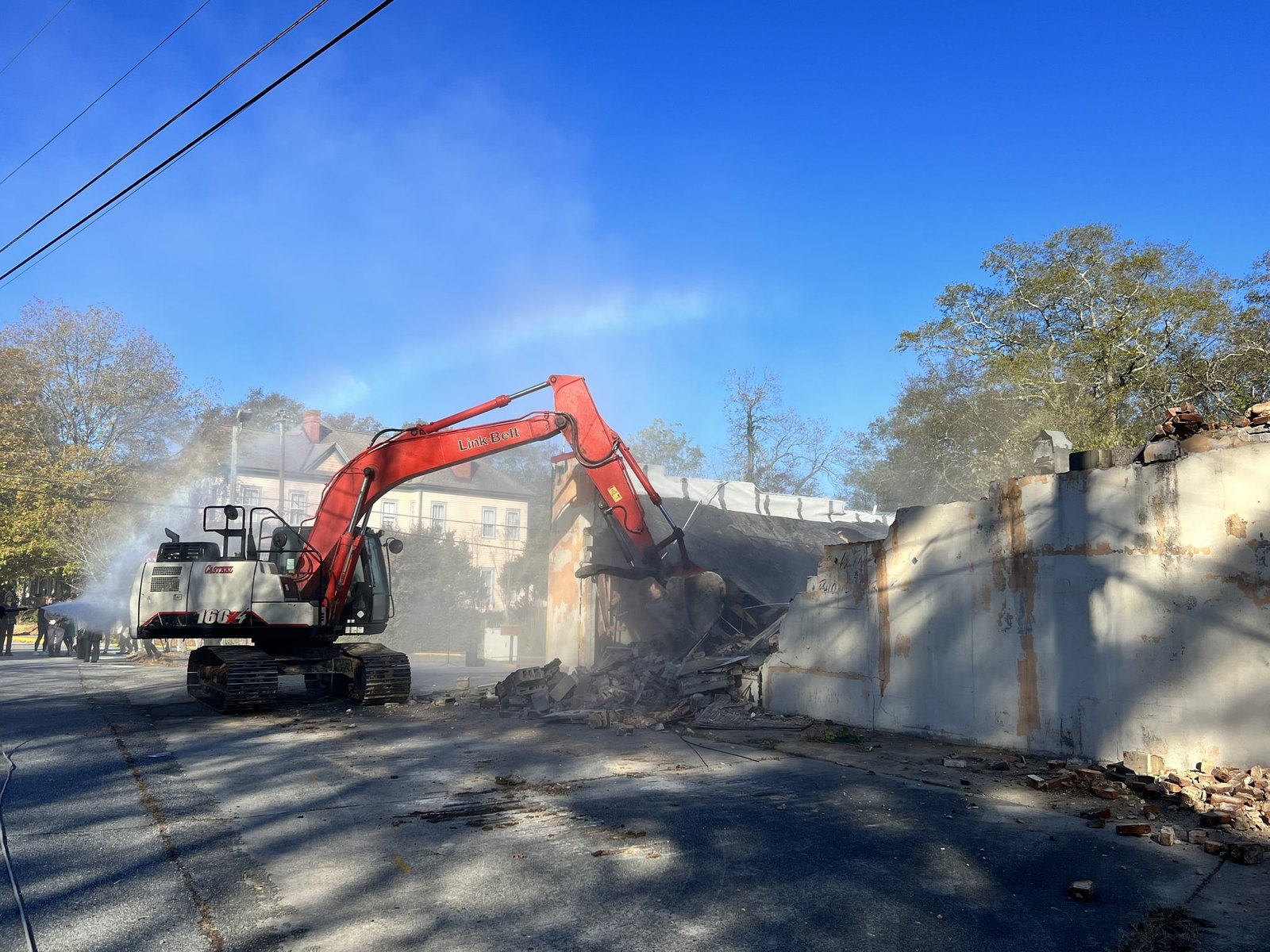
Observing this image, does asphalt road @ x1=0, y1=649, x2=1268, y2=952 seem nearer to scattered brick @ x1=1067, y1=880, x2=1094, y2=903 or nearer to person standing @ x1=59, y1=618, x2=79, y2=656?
scattered brick @ x1=1067, y1=880, x2=1094, y2=903

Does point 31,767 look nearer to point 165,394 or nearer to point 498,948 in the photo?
point 498,948

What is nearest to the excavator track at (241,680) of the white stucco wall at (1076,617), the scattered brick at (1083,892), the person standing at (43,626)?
the white stucco wall at (1076,617)

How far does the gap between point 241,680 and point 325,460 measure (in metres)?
38.7

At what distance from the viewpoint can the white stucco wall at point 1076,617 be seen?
300 inches

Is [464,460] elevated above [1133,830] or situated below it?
above

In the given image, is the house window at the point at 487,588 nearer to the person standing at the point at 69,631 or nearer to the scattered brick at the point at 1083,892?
the person standing at the point at 69,631

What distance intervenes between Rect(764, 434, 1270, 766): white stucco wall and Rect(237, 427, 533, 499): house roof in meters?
34.8

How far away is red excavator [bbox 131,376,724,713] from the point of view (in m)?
13.7

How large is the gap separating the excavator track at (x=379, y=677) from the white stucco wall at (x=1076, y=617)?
261 inches

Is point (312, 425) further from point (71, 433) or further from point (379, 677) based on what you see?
point (379, 677)

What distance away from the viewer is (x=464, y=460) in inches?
603

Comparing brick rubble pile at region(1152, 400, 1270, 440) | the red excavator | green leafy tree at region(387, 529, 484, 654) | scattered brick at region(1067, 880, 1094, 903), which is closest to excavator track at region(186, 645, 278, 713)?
the red excavator

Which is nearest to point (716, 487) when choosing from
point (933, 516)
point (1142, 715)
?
point (933, 516)

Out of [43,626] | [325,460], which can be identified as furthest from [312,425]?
[43,626]
